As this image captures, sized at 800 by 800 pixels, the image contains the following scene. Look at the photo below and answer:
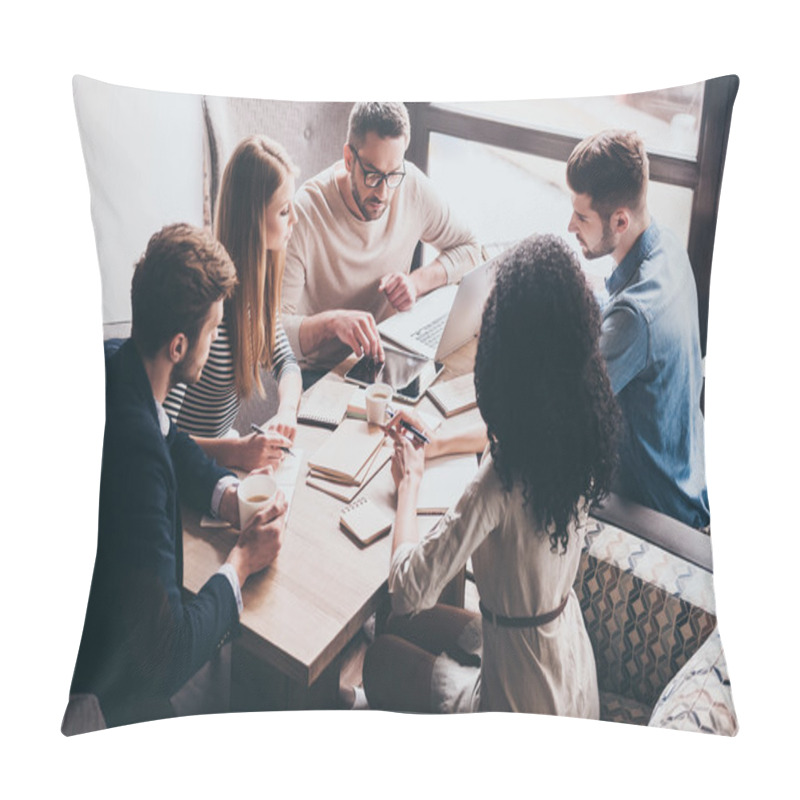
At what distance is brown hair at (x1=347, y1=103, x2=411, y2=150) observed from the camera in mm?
1700

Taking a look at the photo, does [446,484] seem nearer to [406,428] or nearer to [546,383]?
[406,428]

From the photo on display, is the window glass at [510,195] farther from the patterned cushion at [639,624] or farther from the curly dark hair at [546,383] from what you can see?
the patterned cushion at [639,624]

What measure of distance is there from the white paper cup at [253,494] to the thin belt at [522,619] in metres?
0.41

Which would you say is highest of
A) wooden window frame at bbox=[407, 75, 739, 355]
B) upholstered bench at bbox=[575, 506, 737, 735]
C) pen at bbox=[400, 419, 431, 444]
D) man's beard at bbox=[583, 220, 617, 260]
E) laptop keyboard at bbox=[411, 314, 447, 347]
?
wooden window frame at bbox=[407, 75, 739, 355]

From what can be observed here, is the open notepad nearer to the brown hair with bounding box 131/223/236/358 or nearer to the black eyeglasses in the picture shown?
the brown hair with bounding box 131/223/236/358

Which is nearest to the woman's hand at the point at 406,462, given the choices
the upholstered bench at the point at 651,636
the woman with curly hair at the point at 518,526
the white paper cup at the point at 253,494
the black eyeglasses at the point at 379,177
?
the woman with curly hair at the point at 518,526

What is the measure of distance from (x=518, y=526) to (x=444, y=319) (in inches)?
14.8

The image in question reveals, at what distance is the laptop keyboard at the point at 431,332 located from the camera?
1.73 metres

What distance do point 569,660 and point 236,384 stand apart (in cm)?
75

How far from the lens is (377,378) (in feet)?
5.80

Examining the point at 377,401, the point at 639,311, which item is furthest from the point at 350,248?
the point at 639,311

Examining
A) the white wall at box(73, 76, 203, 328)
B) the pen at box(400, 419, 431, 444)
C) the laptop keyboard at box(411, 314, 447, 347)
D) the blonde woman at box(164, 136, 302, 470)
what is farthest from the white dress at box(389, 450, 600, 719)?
the white wall at box(73, 76, 203, 328)

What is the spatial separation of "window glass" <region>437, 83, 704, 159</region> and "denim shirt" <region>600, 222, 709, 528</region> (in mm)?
143

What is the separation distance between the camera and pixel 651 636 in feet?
5.65
